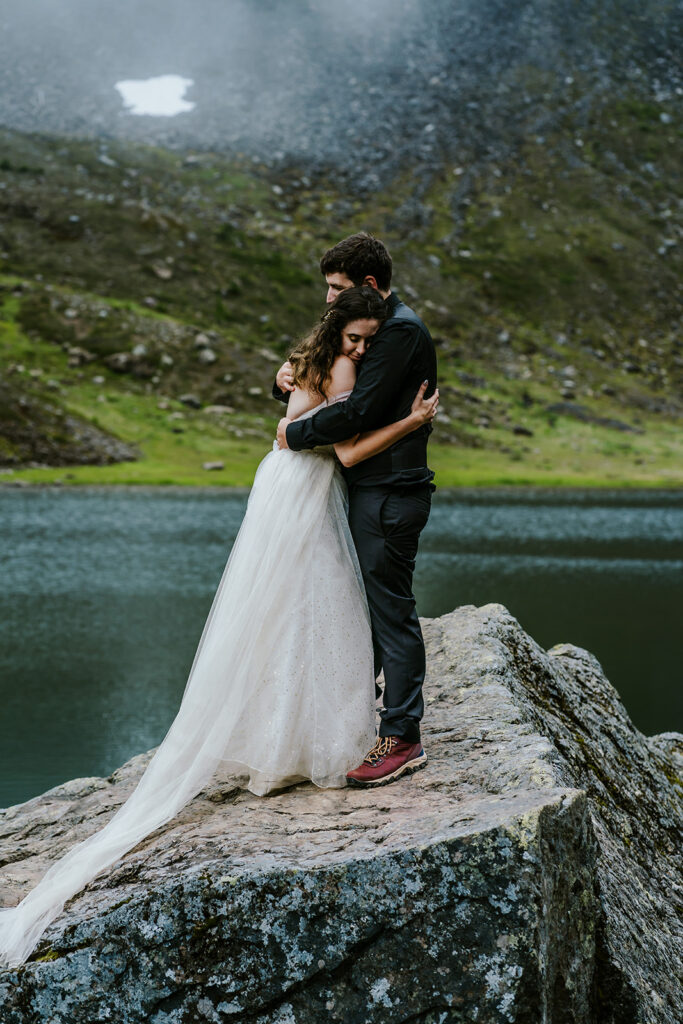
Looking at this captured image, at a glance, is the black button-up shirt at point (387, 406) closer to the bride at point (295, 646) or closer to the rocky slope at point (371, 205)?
the bride at point (295, 646)

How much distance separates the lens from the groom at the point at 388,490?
5.49 metres

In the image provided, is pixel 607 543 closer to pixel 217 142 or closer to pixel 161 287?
pixel 161 287

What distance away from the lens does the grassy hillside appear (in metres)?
57.8

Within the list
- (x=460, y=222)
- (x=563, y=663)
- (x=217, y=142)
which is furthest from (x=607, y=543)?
(x=217, y=142)

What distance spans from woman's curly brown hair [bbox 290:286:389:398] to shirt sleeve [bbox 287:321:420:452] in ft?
0.61

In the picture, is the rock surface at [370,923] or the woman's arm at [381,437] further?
the woman's arm at [381,437]

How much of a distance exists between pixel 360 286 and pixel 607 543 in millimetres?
31694

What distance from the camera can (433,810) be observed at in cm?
478

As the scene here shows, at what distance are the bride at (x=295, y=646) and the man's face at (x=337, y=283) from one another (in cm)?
15

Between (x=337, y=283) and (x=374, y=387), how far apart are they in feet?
2.57

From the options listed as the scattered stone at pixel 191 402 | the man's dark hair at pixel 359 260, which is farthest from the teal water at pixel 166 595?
the scattered stone at pixel 191 402

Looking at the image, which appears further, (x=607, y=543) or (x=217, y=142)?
(x=217, y=142)

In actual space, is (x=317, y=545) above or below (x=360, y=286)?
below

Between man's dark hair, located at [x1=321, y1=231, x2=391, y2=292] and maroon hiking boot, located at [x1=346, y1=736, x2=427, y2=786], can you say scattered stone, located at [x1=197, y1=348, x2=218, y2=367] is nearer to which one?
man's dark hair, located at [x1=321, y1=231, x2=391, y2=292]
